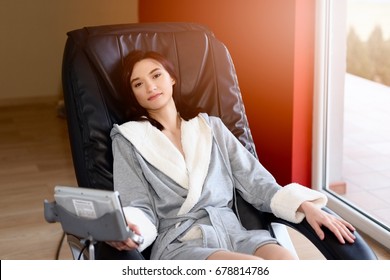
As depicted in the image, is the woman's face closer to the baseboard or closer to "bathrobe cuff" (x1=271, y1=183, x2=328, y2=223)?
"bathrobe cuff" (x1=271, y1=183, x2=328, y2=223)

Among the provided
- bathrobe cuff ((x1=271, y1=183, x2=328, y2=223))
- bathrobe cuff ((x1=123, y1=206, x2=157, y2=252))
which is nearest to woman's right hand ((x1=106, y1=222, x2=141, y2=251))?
bathrobe cuff ((x1=123, y1=206, x2=157, y2=252))

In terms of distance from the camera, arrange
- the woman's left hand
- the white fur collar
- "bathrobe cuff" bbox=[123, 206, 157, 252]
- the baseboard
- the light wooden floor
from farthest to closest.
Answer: the baseboard < the light wooden floor < the white fur collar < "bathrobe cuff" bbox=[123, 206, 157, 252] < the woman's left hand

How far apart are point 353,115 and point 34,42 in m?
3.01

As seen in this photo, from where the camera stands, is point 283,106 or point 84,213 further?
point 283,106

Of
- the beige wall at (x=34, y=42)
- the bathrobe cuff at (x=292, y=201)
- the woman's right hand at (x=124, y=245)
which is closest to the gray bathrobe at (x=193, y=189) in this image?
the bathrobe cuff at (x=292, y=201)

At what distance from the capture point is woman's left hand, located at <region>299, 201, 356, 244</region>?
5.69ft

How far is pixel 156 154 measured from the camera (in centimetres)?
203

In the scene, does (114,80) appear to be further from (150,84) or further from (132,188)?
(132,188)

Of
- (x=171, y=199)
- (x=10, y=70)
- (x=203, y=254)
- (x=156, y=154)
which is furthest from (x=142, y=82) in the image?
(x=10, y=70)

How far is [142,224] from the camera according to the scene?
1.87m

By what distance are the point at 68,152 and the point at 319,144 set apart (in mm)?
1723

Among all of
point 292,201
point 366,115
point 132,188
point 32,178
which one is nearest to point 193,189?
point 132,188

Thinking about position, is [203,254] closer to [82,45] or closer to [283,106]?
[82,45]

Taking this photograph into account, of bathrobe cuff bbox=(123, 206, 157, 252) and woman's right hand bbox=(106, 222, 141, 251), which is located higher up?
woman's right hand bbox=(106, 222, 141, 251)
